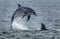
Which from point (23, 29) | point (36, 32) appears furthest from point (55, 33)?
point (23, 29)

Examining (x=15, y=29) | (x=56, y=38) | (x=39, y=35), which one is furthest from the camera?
(x=15, y=29)

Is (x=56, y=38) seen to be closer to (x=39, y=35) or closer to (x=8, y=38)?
(x=39, y=35)

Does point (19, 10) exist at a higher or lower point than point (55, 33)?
higher

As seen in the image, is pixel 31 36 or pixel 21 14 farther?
pixel 21 14

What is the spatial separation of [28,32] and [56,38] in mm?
3107

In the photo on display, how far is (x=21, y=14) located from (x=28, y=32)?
1882 millimetres

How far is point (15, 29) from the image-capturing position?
72.1 ft

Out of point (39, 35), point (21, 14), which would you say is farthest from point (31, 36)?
point (21, 14)

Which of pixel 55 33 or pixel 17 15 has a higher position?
pixel 17 15

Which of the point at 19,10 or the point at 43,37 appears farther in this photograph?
the point at 19,10

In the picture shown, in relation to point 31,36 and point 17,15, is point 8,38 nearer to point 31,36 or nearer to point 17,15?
point 31,36

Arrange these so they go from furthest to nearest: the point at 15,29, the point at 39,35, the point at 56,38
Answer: the point at 15,29, the point at 39,35, the point at 56,38

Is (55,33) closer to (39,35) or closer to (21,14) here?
(39,35)

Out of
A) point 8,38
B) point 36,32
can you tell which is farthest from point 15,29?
point 8,38
